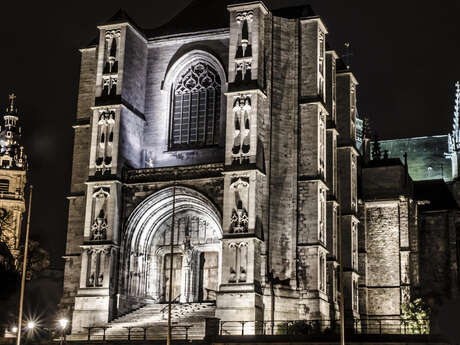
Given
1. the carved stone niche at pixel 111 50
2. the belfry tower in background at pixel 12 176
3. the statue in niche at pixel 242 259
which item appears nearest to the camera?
the statue in niche at pixel 242 259

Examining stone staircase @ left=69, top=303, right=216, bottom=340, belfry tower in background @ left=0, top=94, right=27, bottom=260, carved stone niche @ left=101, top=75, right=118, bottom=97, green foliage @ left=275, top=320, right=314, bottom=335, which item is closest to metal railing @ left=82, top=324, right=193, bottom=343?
stone staircase @ left=69, top=303, right=216, bottom=340

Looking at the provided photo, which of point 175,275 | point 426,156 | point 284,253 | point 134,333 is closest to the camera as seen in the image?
point 134,333

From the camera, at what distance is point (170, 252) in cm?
3722

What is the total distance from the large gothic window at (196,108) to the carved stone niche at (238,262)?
21.1 ft

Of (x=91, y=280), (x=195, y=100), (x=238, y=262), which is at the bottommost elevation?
(x=91, y=280)

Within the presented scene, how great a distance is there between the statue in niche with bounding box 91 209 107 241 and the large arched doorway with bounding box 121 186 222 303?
1.05m

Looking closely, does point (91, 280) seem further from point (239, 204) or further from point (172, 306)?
point (239, 204)

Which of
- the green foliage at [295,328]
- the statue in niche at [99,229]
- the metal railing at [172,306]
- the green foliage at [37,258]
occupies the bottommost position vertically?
the green foliage at [295,328]

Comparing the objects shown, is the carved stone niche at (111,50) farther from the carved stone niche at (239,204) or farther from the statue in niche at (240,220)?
the statue in niche at (240,220)

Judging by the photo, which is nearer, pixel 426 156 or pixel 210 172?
pixel 210 172

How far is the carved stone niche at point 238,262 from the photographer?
33.2 meters

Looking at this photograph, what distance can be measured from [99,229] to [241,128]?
756cm

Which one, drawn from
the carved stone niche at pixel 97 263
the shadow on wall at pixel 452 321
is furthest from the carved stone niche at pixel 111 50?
the shadow on wall at pixel 452 321

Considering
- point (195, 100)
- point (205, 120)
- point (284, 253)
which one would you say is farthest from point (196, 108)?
point (284, 253)
